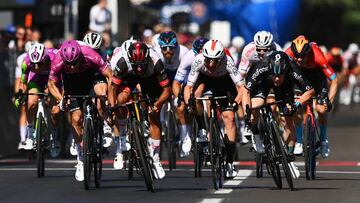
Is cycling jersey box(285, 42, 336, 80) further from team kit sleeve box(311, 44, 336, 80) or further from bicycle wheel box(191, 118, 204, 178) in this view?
bicycle wheel box(191, 118, 204, 178)

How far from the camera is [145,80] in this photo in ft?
56.1

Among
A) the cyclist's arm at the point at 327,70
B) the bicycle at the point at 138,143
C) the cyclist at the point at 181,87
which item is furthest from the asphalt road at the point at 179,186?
the cyclist's arm at the point at 327,70

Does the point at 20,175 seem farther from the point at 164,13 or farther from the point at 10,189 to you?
the point at 164,13

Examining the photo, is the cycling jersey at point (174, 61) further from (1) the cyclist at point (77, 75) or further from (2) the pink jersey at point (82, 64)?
(2) the pink jersey at point (82, 64)

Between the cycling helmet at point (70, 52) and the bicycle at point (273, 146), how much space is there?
215cm

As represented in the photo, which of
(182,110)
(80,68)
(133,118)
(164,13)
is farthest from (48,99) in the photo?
(164,13)

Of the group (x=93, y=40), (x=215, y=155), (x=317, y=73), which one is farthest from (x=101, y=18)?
(x=215, y=155)

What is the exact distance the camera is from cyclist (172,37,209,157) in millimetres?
18594

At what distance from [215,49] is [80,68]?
5.73 feet

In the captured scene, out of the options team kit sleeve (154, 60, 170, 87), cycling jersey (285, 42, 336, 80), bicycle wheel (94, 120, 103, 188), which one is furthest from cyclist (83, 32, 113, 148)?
A: cycling jersey (285, 42, 336, 80)

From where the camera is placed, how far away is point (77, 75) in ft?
56.3

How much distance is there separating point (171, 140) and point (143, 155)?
4.47m

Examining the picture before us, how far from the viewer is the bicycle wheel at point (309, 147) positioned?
1730 cm

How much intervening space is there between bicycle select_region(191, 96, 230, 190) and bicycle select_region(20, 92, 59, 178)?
104 inches
